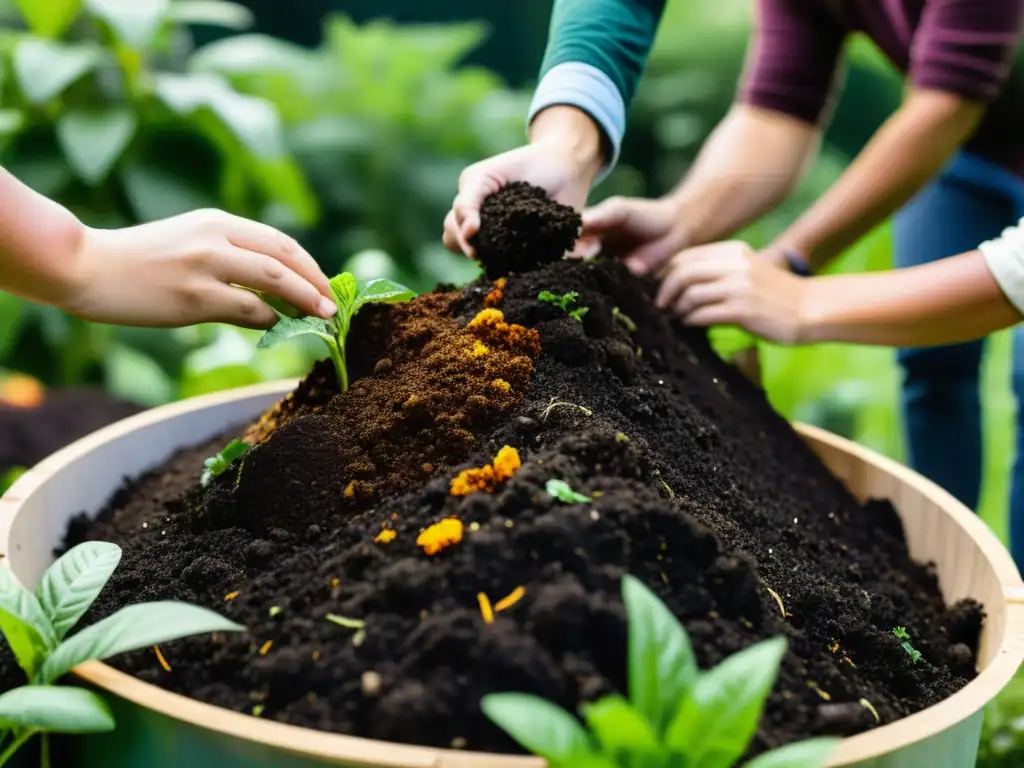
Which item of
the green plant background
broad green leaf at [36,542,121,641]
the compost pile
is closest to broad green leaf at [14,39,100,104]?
the green plant background

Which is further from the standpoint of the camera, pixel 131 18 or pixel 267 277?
pixel 131 18

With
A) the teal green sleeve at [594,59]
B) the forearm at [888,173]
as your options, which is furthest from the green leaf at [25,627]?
the forearm at [888,173]

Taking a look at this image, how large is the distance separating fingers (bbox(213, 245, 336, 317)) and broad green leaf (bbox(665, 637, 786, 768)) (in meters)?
0.57

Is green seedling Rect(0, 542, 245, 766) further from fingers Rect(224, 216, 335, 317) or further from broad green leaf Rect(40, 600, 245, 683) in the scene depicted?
fingers Rect(224, 216, 335, 317)

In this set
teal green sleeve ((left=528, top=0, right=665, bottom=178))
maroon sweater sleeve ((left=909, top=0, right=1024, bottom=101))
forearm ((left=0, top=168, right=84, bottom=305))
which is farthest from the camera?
maroon sweater sleeve ((left=909, top=0, right=1024, bottom=101))

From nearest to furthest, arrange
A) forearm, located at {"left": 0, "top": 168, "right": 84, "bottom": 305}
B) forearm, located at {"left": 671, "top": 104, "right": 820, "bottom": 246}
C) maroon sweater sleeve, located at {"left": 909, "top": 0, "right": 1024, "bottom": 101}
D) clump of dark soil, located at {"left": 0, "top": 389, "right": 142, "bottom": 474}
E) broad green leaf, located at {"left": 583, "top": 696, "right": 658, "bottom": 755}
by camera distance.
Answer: broad green leaf, located at {"left": 583, "top": 696, "right": 658, "bottom": 755}, forearm, located at {"left": 0, "top": 168, "right": 84, "bottom": 305}, maroon sweater sleeve, located at {"left": 909, "top": 0, "right": 1024, "bottom": 101}, forearm, located at {"left": 671, "top": 104, "right": 820, "bottom": 246}, clump of dark soil, located at {"left": 0, "top": 389, "right": 142, "bottom": 474}

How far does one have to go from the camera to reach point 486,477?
2.69ft

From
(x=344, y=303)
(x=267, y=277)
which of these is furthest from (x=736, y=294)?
(x=267, y=277)

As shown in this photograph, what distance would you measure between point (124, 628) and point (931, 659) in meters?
0.76

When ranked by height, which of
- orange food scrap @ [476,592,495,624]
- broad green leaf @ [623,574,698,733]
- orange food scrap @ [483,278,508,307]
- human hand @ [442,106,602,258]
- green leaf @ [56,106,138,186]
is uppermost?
green leaf @ [56,106,138,186]

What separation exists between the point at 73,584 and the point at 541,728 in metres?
0.43

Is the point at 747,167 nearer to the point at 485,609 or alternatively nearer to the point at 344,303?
the point at 344,303

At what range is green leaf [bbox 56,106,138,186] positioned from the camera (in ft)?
7.58

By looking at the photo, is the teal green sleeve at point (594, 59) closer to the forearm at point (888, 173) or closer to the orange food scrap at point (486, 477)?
the forearm at point (888, 173)
